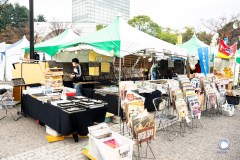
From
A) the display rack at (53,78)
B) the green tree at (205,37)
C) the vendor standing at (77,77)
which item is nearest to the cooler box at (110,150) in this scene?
the display rack at (53,78)

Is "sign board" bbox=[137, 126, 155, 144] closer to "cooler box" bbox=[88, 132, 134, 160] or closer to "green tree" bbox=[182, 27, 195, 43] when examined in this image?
"cooler box" bbox=[88, 132, 134, 160]

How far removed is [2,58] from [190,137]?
1434cm

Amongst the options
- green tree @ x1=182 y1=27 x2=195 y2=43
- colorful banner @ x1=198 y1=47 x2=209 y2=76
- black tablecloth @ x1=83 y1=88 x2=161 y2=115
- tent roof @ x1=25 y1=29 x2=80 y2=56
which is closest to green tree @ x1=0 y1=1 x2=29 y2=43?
tent roof @ x1=25 y1=29 x2=80 y2=56

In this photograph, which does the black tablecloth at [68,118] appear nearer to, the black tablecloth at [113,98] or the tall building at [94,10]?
the black tablecloth at [113,98]

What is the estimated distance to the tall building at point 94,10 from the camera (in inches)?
1927

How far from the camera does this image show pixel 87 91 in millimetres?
7555

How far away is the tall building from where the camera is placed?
161ft

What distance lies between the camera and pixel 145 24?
1511 inches

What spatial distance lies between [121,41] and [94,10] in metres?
48.1

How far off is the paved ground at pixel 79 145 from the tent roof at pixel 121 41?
7.04 feet

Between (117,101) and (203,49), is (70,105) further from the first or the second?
(203,49)

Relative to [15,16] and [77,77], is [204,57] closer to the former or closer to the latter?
[77,77]

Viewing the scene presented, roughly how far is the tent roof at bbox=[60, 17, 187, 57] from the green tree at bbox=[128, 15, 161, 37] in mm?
31148

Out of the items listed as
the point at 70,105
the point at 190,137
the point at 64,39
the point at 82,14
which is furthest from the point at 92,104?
the point at 82,14
